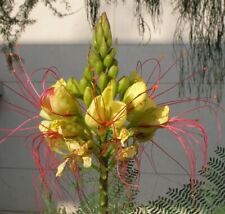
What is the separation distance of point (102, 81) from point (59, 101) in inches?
1.6

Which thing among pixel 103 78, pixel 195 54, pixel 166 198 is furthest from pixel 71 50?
pixel 103 78

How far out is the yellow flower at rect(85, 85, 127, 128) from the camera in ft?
1.81

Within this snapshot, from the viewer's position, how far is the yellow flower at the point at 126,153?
0.55 metres

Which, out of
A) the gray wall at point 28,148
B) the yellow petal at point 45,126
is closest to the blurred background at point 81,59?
the gray wall at point 28,148

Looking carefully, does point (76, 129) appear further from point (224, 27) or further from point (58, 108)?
point (224, 27)

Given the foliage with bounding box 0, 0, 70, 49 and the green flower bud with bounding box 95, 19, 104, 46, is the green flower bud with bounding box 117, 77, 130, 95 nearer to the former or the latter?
the green flower bud with bounding box 95, 19, 104, 46

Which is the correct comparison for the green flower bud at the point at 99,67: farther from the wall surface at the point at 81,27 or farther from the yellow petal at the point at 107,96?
the wall surface at the point at 81,27

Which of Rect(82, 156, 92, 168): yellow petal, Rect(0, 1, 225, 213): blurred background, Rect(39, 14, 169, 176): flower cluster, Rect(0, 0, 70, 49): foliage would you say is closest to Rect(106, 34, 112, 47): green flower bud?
Rect(39, 14, 169, 176): flower cluster

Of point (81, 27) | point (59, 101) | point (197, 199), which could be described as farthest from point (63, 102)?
point (81, 27)

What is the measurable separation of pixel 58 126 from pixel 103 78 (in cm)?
6

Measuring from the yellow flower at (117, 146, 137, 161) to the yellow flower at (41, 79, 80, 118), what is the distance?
0.18 ft

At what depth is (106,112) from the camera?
1.83 feet

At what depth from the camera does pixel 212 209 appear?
0.71m

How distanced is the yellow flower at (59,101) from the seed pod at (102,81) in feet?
0.09
